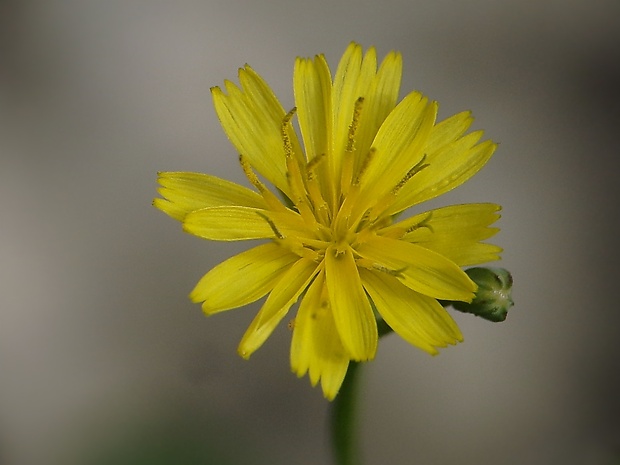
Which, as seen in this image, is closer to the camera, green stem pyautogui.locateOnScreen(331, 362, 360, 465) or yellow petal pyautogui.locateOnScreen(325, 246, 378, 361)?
yellow petal pyautogui.locateOnScreen(325, 246, 378, 361)

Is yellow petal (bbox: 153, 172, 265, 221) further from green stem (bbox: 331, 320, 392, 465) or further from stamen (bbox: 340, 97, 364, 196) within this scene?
green stem (bbox: 331, 320, 392, 465)

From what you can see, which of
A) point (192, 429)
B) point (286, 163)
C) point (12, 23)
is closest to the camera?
point (286, 163)

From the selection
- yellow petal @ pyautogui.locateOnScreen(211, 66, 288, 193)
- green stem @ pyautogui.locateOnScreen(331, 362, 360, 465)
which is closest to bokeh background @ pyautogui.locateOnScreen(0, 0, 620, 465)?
green stem @ pyautogui.locateOnScreen(331, 362, 360, 465)

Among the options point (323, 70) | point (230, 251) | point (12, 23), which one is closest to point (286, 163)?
point (323, 70)

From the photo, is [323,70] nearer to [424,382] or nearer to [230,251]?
[230,251]

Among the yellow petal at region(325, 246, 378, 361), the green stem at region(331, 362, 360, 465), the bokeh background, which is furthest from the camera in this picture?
the bokeh background

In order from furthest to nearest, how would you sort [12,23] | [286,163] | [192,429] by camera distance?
[12,23] < [192,429] < [286,163]

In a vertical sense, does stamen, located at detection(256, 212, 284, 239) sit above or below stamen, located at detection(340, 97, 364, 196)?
below
